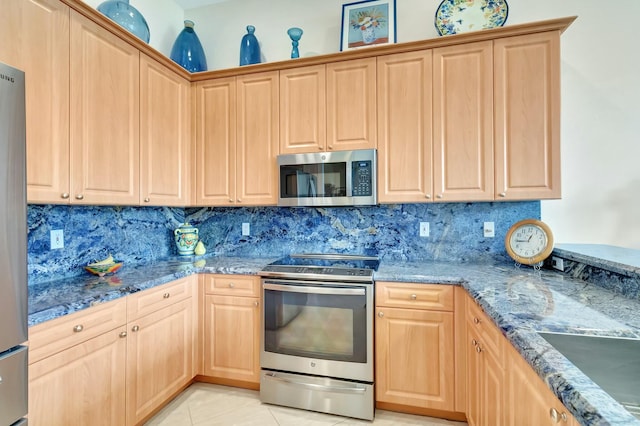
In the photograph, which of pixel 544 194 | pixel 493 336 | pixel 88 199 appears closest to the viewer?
pixel 493 336

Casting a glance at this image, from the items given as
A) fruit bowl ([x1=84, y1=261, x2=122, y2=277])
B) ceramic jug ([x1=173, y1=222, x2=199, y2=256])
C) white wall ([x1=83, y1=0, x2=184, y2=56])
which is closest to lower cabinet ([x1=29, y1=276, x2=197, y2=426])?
fruit bowl ([x1=84, y1=261, x2=122, y2=277])

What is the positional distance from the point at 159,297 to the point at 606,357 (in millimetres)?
2117

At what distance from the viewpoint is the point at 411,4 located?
237cm

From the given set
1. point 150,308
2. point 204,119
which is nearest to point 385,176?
point 204,119

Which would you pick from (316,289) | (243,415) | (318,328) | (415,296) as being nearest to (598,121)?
(415,296)

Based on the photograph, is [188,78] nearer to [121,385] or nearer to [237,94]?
[237,94]

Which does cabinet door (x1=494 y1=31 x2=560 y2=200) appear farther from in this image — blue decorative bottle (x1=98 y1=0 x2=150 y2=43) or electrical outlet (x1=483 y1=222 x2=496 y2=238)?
blue decorative bottle (x1=98 y1=0 x2=150 y2=43)

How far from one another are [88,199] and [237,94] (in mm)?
1313

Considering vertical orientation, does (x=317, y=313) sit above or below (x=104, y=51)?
below

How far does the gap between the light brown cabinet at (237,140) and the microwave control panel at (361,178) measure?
634 millimetres

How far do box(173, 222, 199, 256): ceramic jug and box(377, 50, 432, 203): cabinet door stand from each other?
1.66 meters

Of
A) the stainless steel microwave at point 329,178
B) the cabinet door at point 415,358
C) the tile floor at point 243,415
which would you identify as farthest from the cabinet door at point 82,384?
the cabinet door at point 415,358

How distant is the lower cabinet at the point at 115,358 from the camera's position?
1.26 meters

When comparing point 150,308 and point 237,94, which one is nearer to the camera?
point 150,308
